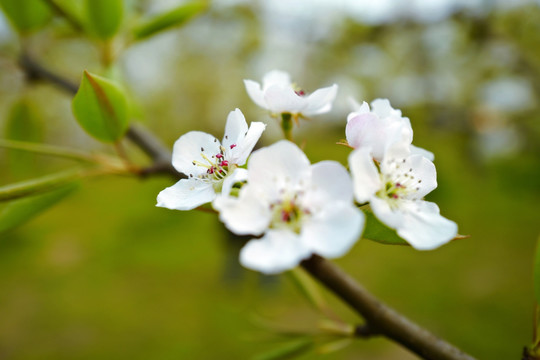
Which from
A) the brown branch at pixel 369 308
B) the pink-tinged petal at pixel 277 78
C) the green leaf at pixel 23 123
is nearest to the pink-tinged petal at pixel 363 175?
the brown branch at pixel 369 308

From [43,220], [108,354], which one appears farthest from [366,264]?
[43,220]

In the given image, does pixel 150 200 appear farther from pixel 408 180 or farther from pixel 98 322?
pixel 408 180

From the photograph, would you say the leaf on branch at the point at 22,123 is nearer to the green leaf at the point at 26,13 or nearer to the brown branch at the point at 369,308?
the green leaf at the point at 26,13

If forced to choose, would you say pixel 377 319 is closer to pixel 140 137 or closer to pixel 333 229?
pixel 333 229

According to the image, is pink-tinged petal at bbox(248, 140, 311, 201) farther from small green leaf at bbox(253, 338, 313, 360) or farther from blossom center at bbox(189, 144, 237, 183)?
small green leaf at bbox(253, 338, 313, 360)

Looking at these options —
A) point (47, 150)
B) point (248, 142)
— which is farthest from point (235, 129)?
point (47, 150)

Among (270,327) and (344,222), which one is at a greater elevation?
(344,222)

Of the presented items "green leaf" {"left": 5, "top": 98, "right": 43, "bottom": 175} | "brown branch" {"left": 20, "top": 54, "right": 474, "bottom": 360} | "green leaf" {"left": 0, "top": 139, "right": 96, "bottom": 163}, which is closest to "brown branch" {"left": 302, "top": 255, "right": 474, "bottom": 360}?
"brown branch" {"left": 20, "top": 54, "right": 474, "bottom": 360}
